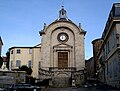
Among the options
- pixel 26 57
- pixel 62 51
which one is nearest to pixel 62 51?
pixel 62 51

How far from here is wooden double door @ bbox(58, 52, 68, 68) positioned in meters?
48.8

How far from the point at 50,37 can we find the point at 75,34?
570 cm

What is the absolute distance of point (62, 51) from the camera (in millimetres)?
49250

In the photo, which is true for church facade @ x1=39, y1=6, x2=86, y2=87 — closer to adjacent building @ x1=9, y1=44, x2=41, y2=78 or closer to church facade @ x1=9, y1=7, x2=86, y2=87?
church facade @ x1=9, y1=7, x2=86, y2=87

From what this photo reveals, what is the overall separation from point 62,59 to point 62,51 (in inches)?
69.9

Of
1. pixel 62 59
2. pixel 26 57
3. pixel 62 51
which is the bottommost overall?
pixel 62 59

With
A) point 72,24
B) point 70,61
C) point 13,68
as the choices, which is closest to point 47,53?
point 70,61

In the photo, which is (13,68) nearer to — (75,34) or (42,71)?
(42,71)

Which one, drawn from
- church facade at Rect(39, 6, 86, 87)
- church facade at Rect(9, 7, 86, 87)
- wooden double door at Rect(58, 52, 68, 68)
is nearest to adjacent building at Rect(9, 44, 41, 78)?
church facade at Rect(9, 7, 86, 87)

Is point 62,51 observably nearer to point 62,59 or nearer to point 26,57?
point 62,59

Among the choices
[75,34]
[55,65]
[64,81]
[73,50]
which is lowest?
[64,81]

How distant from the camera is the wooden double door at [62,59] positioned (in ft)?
160

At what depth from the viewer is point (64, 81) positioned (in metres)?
44.1

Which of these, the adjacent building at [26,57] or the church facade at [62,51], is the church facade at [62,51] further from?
the adjacent building at [26,57]
